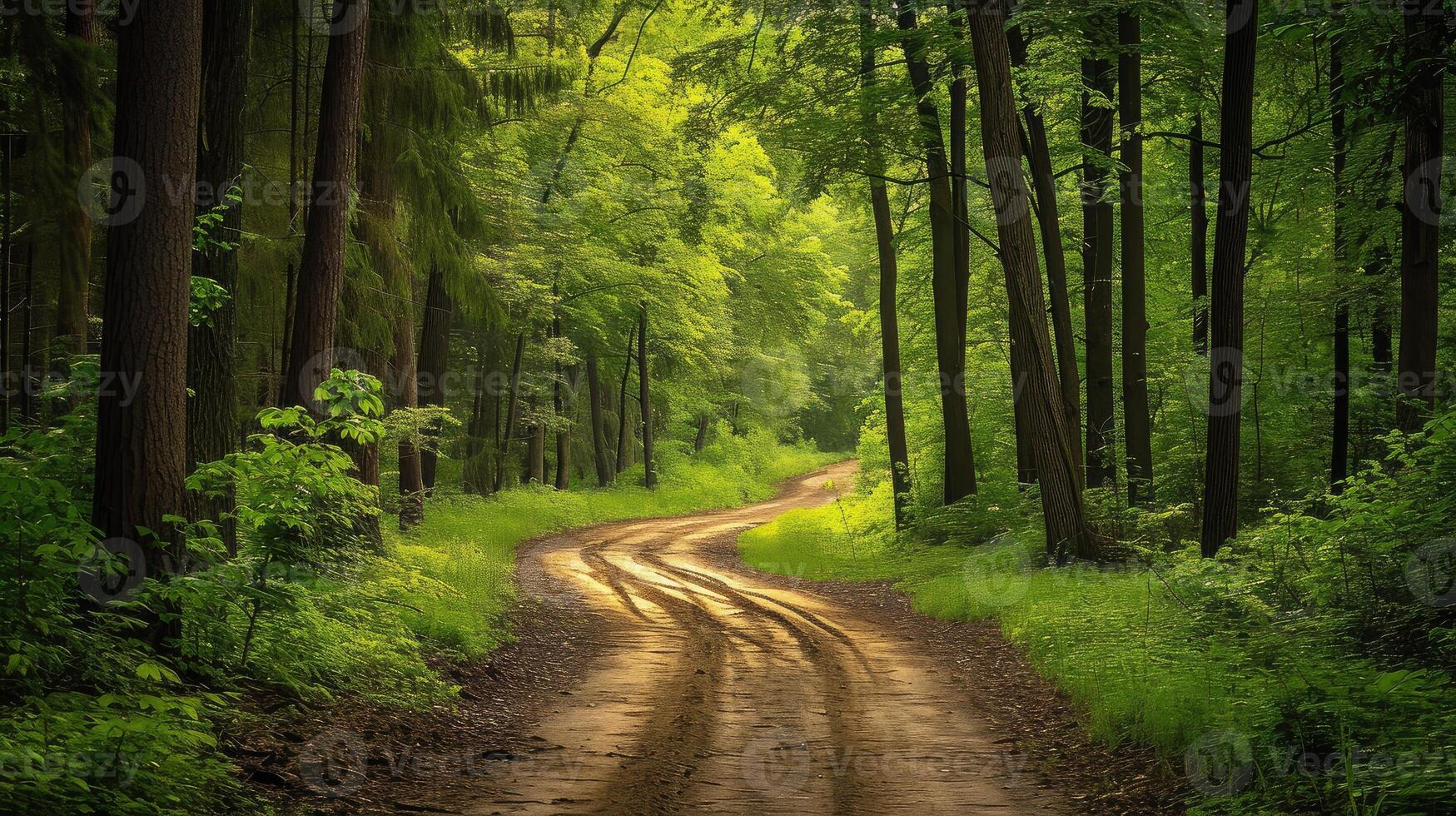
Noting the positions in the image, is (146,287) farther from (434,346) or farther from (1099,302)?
(434,346)

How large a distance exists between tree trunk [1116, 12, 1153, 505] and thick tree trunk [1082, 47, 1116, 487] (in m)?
0.39

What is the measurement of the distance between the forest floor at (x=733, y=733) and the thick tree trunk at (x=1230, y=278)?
9.15ft

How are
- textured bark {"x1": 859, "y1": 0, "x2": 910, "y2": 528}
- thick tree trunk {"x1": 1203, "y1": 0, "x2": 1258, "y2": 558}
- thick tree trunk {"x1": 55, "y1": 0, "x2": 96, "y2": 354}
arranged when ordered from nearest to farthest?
thick tree trunk {"x1": 55, "y1": 0, "x2": 96, "y2": 354} → thick tree trunk {"x1": 1203, "y1": 0, "x2": 1258, "y2": 558} → textured bark {"x1": 859, "y1": 0, "x2": 910, "y2": 528}

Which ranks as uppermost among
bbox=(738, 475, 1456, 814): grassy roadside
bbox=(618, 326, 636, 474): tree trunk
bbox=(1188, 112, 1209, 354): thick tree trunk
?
bbox=(1188, 112, 1209, 354): thick tree trunk

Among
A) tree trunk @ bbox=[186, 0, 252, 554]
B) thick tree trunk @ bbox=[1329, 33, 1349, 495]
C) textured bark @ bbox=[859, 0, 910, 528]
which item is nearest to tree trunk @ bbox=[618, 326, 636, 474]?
textured bark @ bbox=[859, 0, 910, 528]

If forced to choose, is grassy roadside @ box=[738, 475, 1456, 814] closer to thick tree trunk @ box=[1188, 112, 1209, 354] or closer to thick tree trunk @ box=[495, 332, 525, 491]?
thick tree trunk @ box=[1188, 112, 1209, 354]

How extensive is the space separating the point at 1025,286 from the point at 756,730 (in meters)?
7.30

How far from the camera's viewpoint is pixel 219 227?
368 inches

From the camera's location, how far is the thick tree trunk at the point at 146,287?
671 centimetres

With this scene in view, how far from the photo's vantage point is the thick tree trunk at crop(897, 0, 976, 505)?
18.0m

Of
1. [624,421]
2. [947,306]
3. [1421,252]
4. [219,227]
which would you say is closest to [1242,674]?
[1421,252]

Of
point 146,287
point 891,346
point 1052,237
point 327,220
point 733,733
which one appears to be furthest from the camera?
point 891,346

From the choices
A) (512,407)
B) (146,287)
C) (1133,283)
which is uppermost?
(1133,283)

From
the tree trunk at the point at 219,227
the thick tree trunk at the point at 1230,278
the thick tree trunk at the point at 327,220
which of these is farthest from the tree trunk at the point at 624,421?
the thick tree trunk at the point at 1230,278
